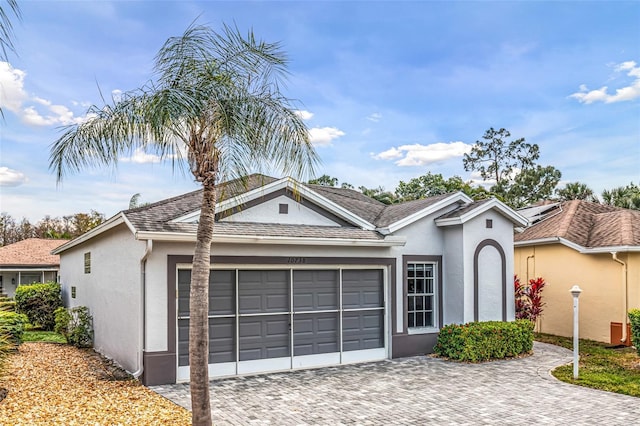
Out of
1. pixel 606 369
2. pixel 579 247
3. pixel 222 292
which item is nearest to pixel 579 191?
pixel 579 247

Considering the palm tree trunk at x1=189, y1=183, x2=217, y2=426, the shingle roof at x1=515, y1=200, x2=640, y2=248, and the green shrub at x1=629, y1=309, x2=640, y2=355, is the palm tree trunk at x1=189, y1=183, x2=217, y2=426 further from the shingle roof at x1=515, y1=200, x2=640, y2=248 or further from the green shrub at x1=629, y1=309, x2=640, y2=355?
the shingle roof at x1=515, y1=200, x2=640, y2=248

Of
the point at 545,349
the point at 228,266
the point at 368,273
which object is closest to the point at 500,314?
the point at 545,349

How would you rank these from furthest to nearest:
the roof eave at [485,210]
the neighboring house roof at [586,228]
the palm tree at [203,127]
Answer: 1. the neighboring house roof at [586,228]
2. the roof eave at [485,210]
3. the palm tree at [203,127]

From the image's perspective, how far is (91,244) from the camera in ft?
46.5

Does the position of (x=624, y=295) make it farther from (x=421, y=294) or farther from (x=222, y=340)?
(x=222, y=340)

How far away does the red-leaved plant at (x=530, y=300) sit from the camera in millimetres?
15078

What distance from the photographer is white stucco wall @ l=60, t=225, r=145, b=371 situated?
999 cm

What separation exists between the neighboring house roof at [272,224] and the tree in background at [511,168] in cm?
2560

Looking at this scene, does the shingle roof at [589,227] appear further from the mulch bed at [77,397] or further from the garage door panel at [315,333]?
the mulch bed at [77,397]

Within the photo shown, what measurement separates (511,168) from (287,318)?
32990 millimetres

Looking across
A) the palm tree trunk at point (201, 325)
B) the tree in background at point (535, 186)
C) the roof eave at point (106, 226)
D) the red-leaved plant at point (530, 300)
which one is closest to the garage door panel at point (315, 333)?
the roof eave at point (106, 226)

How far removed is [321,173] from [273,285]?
14.1ft

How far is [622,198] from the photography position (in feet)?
76.1

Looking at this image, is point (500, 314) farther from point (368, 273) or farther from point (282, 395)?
point (282, 395)
